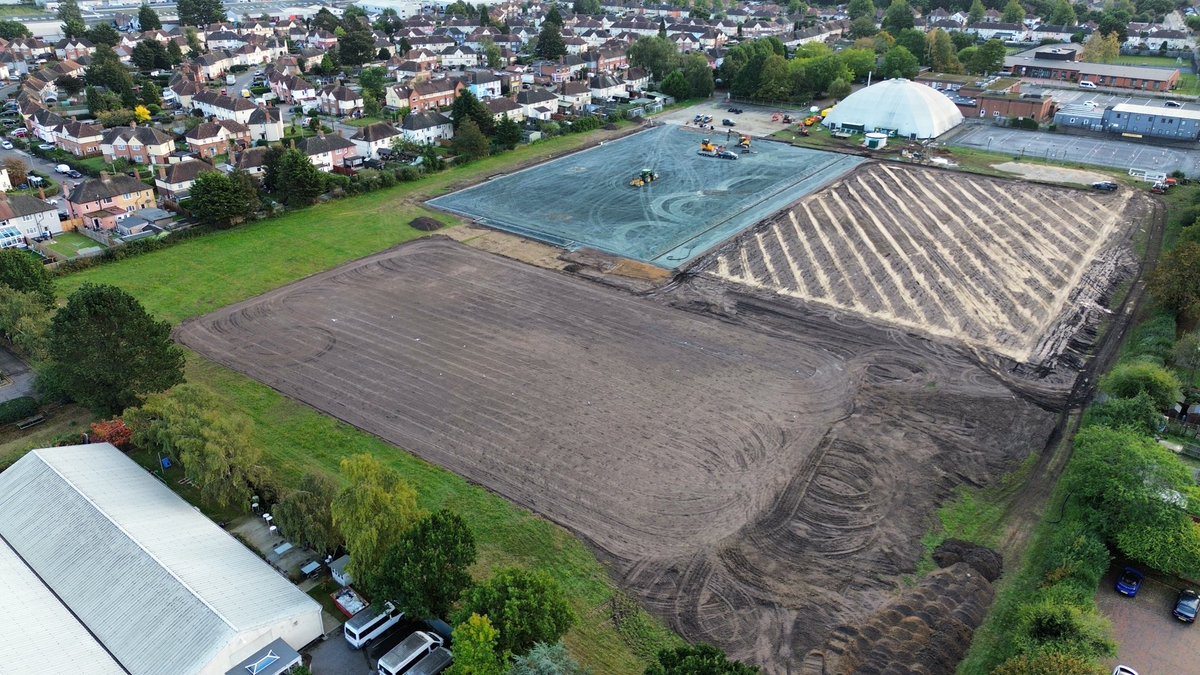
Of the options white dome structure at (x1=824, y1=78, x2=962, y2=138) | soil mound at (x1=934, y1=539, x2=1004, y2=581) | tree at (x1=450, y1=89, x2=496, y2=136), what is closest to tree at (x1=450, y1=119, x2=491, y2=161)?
tree at (x1=450, y1=89, x2=496, y2=136)

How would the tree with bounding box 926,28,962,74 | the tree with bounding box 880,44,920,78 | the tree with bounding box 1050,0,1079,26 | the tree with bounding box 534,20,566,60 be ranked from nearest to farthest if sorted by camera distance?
the tree with bounding box 880,44,920,78
the tree with bounding box 926,28,962,74
the tree with bounding box 534,20,566,60
the tree with bounding box 1050,0,1079,26

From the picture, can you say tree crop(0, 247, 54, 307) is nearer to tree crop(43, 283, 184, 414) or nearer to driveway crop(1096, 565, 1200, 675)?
tree crop(43, 283, 184, 414)

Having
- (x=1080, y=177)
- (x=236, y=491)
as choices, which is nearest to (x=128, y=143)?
(x=236, y=491)

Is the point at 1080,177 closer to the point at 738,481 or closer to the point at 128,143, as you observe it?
the point at 738,481

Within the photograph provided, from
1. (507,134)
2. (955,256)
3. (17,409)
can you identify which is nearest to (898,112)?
(955,256)

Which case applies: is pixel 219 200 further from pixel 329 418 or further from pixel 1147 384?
pixel 1147 384

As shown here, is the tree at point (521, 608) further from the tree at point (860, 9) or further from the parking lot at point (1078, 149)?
the tree at point (860, 9)

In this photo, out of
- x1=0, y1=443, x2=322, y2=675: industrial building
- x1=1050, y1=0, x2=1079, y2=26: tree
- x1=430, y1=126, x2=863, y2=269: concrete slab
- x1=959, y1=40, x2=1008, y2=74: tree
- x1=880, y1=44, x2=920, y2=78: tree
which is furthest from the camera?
x1=1050, y1=0, x2=1079, y2=26: tree

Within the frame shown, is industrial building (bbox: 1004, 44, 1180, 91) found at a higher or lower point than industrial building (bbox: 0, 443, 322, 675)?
higher
